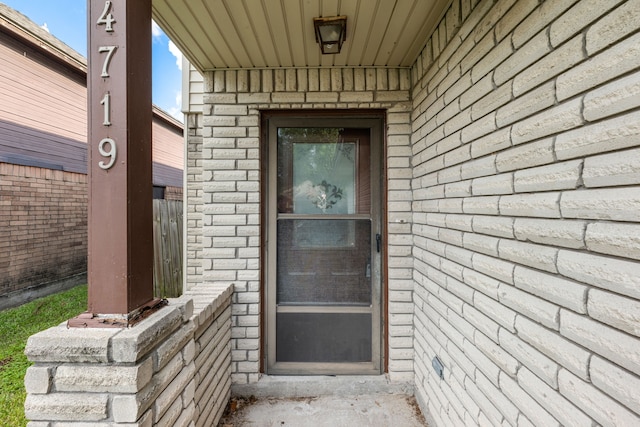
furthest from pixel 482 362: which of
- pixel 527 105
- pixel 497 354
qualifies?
pixel 527 105

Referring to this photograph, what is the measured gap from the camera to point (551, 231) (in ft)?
3.10

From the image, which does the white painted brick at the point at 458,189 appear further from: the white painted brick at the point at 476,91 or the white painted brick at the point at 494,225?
the white painted brick at the point at 476,91

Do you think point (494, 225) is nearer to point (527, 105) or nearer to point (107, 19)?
point (527, 105)

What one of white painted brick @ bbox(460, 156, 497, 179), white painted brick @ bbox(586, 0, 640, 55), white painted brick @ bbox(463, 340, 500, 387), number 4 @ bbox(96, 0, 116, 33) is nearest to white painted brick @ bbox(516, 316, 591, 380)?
white painted brick @ bbox(463, 340, 500, 387)

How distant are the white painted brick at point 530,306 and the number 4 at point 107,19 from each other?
5.86 feet

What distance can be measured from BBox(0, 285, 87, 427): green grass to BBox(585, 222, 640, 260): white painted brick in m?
3.24

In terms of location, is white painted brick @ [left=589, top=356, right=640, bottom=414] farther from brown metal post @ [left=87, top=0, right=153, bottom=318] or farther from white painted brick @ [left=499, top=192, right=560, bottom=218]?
brown metal post @ [left=87, top=0, right=153, bottom=318]

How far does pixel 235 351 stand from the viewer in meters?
2.23

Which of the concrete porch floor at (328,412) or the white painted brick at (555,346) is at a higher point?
the white painted brick at (555,346)

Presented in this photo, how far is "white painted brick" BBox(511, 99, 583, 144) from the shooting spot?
86cm

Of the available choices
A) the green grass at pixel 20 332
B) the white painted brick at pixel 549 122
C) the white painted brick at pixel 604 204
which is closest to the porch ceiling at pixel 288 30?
the white painted brick at pixel 549 122

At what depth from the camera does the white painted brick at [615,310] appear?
70cm

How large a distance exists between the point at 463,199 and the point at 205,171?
180cm

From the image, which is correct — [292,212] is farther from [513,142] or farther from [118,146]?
[513,142]
